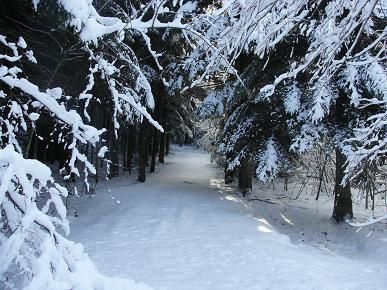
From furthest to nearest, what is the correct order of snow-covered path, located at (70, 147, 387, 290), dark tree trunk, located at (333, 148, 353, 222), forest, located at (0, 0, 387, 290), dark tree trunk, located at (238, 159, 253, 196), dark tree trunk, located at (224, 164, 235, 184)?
dark tree trunk, located at (224, 164, 235, 184) → dark tree trunk, located at (238, 159, 253, 196) → dark tree trunk, located at (333, 148, 353, 222) → snow-covered path, located at (70, 147, 387, 290) → forest, located at (0, 0, 387, 290)

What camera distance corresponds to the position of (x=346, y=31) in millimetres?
2725

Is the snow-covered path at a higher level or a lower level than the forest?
lower

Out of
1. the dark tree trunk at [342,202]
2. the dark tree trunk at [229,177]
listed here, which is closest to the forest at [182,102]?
the dark tree trunk at [342,202]

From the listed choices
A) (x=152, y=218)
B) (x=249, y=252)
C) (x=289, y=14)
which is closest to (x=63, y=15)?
(x=289, y=14)

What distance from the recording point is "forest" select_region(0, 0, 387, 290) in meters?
2.87

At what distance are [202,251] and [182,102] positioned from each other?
48.4 feet

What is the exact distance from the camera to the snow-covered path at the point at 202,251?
6520mm

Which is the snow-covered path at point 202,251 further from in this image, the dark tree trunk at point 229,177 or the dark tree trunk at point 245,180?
the dark tree trunk at point 229,177

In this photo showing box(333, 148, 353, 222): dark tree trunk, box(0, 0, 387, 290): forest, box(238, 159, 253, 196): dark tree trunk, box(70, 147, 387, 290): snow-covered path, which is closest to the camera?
box(0, 0, 387, 290): forest

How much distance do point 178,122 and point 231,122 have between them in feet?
43.2

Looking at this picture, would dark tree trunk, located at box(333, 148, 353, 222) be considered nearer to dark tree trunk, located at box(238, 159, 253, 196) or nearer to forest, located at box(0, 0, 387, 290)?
forest, located at box(0, 0, 387, 290)

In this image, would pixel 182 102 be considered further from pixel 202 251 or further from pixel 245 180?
pixel 202 251

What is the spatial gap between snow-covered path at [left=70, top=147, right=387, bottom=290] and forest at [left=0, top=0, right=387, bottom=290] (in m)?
0.17

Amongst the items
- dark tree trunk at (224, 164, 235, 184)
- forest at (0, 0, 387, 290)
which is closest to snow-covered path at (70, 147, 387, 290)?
forest at (0, 0, 387, 290)
